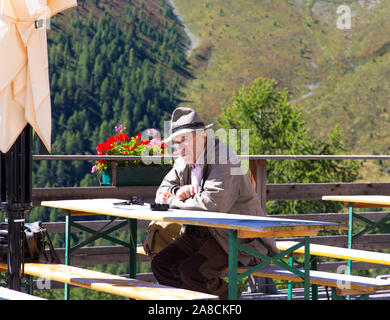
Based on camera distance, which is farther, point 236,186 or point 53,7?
point 236,186

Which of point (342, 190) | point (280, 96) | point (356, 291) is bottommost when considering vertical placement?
point (356, 291)

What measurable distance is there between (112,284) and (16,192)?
2.14 feet

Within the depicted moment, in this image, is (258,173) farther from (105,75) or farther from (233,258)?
(105,75)

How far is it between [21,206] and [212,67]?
309ft

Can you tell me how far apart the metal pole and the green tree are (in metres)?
37.3

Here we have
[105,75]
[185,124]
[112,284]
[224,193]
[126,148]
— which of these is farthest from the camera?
[105,75]

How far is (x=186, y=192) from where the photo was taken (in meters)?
4.06

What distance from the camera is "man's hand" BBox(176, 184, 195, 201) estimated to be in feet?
13.3

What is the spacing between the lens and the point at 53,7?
11.5 ft

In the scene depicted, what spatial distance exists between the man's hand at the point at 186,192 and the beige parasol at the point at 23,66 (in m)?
0.92

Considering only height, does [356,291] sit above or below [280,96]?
below

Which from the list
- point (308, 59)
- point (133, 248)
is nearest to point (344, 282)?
point (133, 248)
